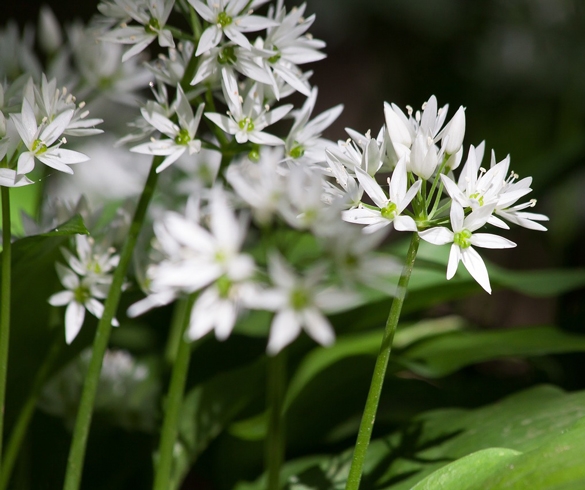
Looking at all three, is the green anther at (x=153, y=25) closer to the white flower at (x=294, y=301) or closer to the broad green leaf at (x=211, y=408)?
the white flower at (x=294, y=301)

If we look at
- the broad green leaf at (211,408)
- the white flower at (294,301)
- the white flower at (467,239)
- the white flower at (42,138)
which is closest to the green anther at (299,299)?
the white flower at (294,301)

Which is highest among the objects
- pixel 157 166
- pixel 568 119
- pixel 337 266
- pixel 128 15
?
pixel 568 119

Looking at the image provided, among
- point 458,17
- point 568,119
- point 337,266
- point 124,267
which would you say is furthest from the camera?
point 458,17

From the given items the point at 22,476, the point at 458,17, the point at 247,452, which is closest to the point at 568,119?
the point at 458,17

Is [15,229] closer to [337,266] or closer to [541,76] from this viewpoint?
[337,266]

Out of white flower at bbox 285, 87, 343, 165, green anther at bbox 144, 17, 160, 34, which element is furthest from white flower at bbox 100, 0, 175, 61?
white flower at bbox 285, 87, 343, 165

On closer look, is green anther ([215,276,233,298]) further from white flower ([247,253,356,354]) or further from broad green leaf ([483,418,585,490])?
broad green leaf ([483,418,585,490])
